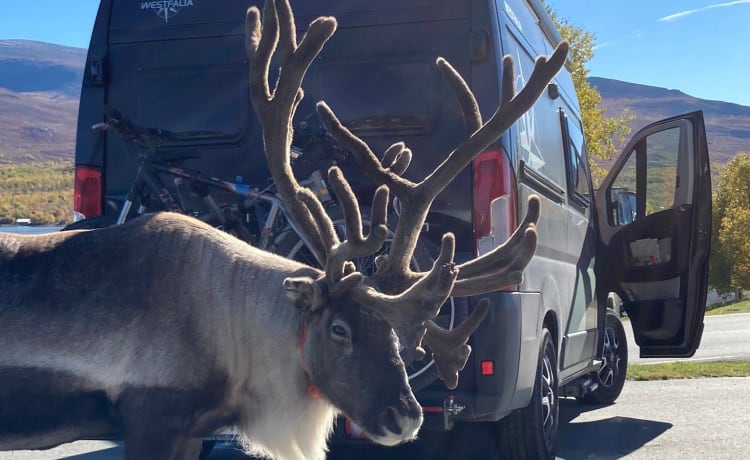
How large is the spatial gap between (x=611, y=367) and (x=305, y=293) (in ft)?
21.9

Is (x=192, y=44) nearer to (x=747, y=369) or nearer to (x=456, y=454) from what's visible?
(x=456, y=454)

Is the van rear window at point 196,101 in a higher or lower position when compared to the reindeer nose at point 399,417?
higher

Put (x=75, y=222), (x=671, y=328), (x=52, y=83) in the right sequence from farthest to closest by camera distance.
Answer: (x=52, y=83) < (x=671, y=328) < (x=75, y=222)

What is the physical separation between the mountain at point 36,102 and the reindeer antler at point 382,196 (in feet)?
85.1

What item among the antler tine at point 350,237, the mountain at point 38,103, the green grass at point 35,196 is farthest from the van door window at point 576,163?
the mountain at point 38,103

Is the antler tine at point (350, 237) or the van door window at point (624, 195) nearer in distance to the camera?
the antler tine at point (350, 237)

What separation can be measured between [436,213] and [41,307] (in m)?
2.48

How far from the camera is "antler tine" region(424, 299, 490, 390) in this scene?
15.3 ft

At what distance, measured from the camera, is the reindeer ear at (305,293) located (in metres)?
4.13

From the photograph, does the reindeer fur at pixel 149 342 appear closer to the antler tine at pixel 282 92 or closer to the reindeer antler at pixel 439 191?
the antler tine at pixel 282 92

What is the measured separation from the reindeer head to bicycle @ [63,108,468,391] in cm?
107

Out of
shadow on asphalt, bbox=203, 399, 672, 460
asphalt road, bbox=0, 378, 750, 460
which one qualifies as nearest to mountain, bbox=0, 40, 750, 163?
asphalt road, bbox=0, 378, 750, 460

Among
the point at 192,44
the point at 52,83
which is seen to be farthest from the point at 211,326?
the point at 52,83

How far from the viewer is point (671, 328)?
871 centimetres
